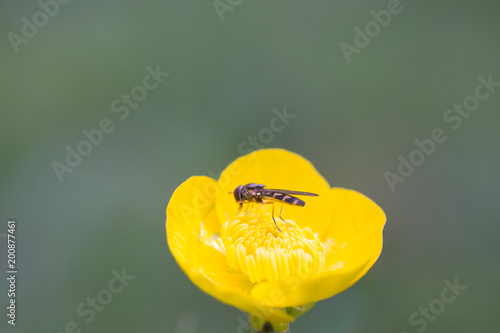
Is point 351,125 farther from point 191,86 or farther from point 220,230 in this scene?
point 220,230

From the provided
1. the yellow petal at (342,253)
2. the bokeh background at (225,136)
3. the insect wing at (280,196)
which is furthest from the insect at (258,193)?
the bokeh background at (225,136)

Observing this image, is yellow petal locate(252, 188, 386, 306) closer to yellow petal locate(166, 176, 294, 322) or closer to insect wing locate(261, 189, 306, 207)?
yellow petal locate(166, 176, 294, 322)

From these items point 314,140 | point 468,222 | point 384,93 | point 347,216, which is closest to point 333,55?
point 384,93

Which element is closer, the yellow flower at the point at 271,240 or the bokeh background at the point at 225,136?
the yellow flower at the point at 271,240

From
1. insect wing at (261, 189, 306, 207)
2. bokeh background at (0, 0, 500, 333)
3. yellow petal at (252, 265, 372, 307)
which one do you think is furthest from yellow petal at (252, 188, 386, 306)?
insect wing at (261, 189, 306, 207)

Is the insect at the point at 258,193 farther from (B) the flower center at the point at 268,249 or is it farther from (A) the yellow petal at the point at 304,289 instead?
(A) the yellow petal at the point at 304,289

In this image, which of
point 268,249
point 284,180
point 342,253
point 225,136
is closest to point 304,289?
point 268,249
